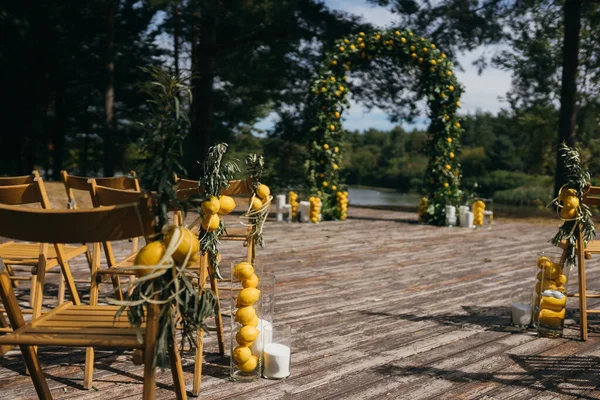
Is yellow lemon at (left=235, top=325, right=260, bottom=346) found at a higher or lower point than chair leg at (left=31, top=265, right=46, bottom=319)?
lower

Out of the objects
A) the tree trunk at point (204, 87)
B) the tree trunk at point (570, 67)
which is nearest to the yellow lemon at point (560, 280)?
the tree trunk at point (570, 67)

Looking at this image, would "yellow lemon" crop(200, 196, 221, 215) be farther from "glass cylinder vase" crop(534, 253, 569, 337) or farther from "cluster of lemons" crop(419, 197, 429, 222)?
"cluster of lemons" crop(419, 197, 429, 222)

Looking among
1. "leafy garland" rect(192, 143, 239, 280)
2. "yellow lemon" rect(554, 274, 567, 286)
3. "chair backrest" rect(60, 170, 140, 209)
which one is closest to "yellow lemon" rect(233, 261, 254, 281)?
"leafy garland" rect(192, 143, 239, 280)

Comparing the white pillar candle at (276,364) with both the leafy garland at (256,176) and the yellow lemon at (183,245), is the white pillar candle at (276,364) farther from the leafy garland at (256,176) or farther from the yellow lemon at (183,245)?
the yellow lemon at (183,245)

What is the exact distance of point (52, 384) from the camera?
2111 mm

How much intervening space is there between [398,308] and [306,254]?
1.96 metres

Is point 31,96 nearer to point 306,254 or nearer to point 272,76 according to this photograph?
point 272,76

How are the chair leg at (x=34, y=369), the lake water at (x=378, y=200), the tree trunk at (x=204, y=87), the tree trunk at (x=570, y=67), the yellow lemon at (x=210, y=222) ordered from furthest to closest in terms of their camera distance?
the lake water at (x=378, y=200) → the tree trunk at (x=204, y=87) → the tree trunk at (x=570, y=67) → the yellow lemon at (x=210, y=222) → the chair leg at (x=34, y=369)

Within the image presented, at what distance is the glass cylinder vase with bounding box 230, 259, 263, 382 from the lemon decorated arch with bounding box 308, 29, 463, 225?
5.78m

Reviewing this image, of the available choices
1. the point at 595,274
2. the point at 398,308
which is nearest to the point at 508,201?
the point at 595,274

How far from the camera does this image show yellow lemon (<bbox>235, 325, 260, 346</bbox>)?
2.18 metres

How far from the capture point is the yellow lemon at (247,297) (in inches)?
86.4

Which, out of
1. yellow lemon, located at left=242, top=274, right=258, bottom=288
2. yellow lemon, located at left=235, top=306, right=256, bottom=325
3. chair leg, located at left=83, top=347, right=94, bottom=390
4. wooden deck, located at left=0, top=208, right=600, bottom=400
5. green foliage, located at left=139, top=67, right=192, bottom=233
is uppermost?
green foliage, located at left=139, top=67, right=192, bottom=233

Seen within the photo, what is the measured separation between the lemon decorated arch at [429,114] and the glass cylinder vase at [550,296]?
16.8 feet
